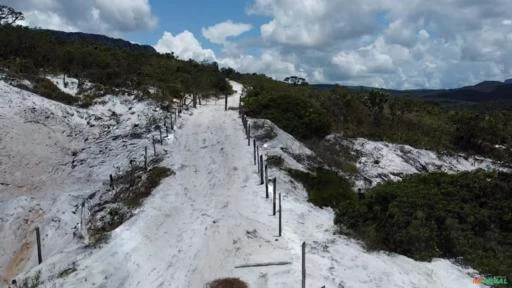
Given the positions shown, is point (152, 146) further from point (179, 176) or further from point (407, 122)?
point (407, 122)

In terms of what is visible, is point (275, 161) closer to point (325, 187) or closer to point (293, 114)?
point (325, 187)

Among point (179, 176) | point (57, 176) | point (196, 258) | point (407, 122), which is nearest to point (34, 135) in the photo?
point (57, 176)

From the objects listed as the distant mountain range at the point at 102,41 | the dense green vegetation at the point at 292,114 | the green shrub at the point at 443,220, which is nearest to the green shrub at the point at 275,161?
the green shrub at the point at 443,220

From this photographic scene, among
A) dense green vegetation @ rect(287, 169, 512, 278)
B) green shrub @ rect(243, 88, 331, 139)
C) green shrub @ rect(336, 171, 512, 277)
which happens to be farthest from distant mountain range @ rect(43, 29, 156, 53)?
green shrub @ rect(336, 171, 512, 277)

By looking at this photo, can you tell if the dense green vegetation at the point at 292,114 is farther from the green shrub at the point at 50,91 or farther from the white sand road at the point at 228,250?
the green shrub at the point at 50,91

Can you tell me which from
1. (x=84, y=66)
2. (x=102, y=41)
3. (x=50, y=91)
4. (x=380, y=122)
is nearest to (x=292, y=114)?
(x=380, y=122)

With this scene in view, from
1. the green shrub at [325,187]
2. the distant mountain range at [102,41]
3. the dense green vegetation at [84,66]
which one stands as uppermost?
the distant mountain range at [102,41]

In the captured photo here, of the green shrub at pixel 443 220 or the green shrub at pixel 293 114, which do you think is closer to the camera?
the green shrub at pixel 443 220
